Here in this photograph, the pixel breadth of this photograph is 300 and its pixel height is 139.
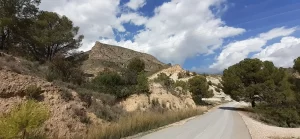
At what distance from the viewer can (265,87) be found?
45.5 m

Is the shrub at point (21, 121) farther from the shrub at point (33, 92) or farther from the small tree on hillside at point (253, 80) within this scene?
the small tree on hillside at point (253, 80)

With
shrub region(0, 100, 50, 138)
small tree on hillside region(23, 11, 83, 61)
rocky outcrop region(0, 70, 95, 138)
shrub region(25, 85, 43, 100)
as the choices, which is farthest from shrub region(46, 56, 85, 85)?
shrub region(0, 100, 50, 138)

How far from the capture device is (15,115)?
9.50 meters

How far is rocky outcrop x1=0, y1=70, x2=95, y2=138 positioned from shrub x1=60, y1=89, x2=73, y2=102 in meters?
0.22

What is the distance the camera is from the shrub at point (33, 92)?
1586 cm

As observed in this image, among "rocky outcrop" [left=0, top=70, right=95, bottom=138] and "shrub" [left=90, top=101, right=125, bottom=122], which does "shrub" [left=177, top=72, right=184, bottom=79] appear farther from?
"rocky outcrop" [left=0, top=70, right=95, bottom=138]

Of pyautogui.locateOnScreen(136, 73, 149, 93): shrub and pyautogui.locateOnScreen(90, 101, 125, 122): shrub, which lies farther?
pyautogui.locateOnScreen(136, 73, 149, 93): shrub

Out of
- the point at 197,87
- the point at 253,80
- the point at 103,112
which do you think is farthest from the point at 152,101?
the point at 197,87

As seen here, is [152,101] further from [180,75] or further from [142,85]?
[180,75]

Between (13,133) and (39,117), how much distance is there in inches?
39.3

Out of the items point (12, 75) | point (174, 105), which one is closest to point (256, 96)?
point (174, 105)

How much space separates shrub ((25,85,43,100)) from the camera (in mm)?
15856

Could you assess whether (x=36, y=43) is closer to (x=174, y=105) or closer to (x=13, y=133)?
(x=174, y=105)

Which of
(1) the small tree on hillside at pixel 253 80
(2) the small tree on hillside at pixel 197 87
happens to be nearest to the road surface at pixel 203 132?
(1) the small tree on hillside at pixel 253 80
